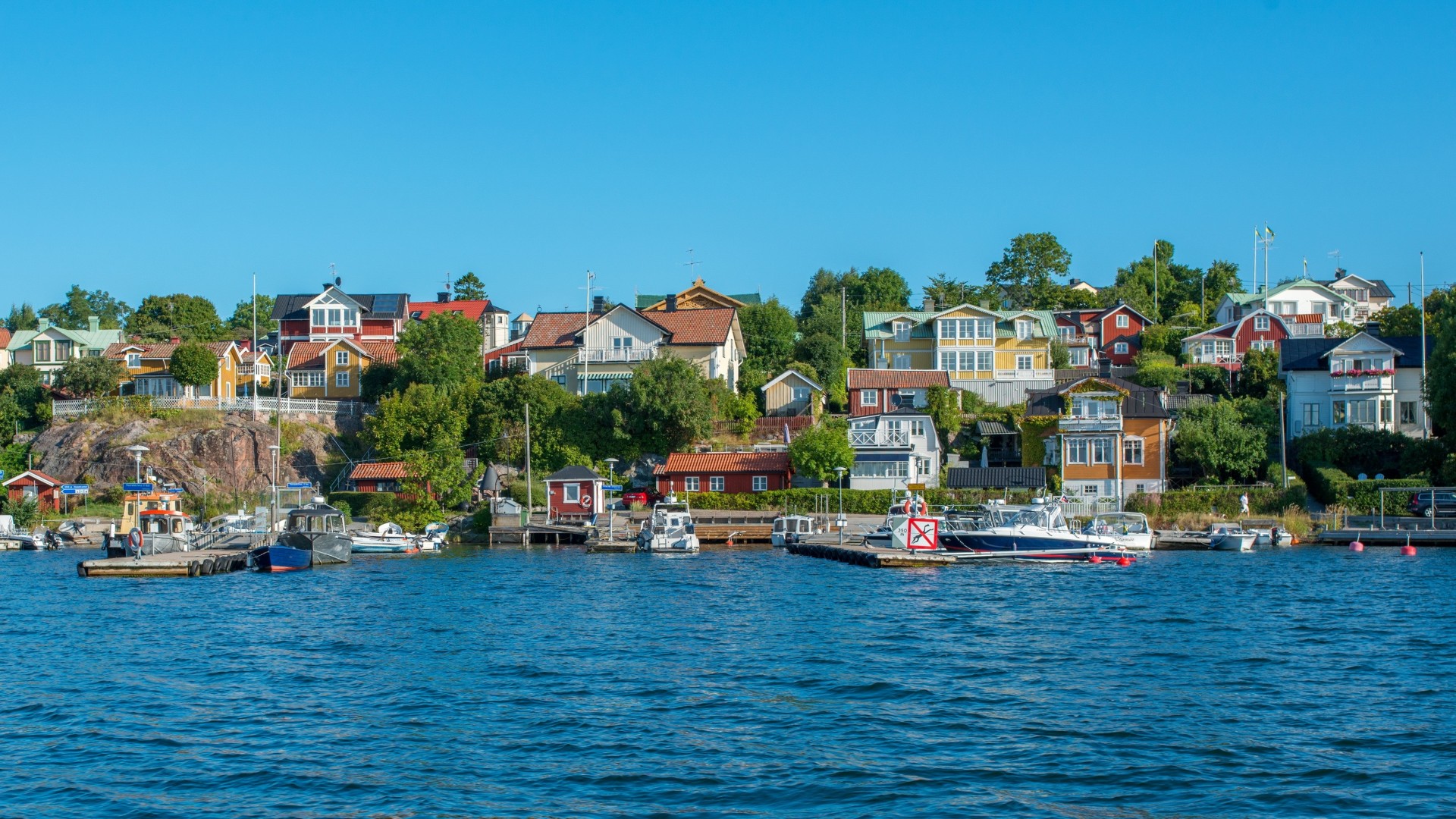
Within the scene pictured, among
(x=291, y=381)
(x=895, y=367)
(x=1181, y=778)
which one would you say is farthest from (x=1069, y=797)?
(x=291, y=381)

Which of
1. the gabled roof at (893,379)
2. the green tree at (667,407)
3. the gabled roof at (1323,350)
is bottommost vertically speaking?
the green tree at (667,407)

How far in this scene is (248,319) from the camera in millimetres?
129250

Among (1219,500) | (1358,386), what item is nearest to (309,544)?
(1219,500)

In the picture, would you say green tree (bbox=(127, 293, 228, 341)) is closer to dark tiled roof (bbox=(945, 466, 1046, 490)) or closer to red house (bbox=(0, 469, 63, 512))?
red house (bbox=(0, 469, 63, 512))

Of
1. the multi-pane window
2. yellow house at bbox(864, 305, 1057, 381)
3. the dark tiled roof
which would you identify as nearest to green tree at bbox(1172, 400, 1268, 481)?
the multi-pane window

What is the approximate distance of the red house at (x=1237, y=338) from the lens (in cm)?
8694

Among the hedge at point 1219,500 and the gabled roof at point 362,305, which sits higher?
the gabled roof at point 362,305

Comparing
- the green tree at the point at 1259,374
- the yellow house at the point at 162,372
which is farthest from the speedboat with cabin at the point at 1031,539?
the yellow house at the point at 162,372

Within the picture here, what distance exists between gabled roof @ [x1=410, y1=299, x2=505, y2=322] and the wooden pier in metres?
57.9

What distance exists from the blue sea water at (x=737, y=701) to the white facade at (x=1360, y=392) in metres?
28.3

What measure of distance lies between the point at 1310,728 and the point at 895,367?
216 ft

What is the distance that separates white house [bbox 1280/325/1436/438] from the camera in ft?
232

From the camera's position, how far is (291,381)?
88000 mm

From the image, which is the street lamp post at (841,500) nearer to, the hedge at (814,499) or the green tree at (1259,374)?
the hedge at (814,499)
